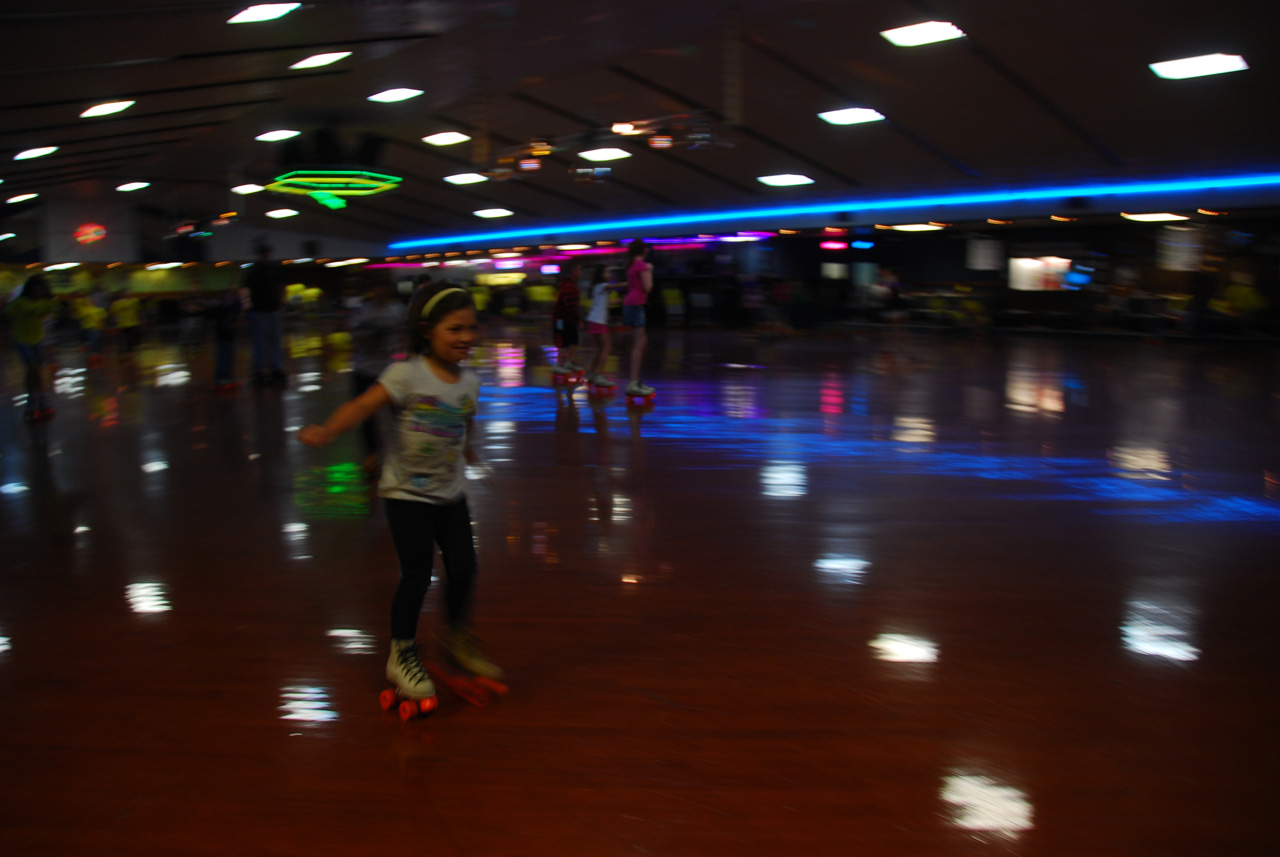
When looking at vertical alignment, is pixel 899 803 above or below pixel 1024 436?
below

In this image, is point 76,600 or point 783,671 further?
point 76,600

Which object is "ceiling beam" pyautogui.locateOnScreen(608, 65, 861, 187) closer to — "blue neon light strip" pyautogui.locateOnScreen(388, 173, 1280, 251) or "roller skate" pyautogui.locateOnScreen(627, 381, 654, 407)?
"blue neon light strip" pyautogui.locateOnScreen(388, 173, 1280, 251)

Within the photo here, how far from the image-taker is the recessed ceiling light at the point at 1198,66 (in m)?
13.2

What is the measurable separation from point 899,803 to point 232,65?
13672 mm

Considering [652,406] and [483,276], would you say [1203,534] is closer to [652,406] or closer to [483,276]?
[652,406]

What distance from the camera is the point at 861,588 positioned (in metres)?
3.65

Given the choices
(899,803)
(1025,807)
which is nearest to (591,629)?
(899,803)

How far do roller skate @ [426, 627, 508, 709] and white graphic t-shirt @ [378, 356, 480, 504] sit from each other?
1.46ft

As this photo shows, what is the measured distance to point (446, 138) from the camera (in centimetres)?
2353

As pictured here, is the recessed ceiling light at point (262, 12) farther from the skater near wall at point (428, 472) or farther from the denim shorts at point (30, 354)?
the skater near wall at point (428, 472)

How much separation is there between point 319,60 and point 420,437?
12758 millimetres

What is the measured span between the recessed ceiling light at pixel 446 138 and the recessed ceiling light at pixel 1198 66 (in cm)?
1574

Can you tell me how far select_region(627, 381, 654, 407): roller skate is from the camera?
940cm

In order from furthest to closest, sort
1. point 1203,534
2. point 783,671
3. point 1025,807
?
1. point 1203,534
2. point 783,671
3. point 1025,807
